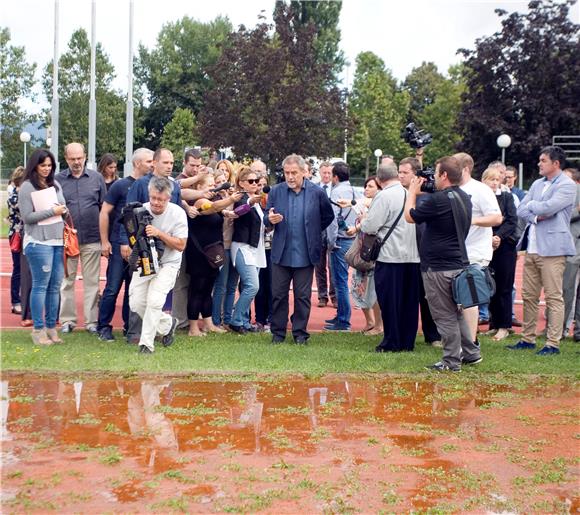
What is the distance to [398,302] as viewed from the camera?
981cm

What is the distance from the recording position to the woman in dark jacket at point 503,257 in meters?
10.9

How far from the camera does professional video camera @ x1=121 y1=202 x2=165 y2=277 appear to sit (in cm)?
918

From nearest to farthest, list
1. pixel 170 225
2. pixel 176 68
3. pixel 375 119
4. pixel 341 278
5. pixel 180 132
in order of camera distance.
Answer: pixel 170 225 < pixel 341 278 < pixel 180 132 < pixel 375 119 < pixel 176 68

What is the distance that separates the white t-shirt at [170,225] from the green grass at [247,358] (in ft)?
3.06

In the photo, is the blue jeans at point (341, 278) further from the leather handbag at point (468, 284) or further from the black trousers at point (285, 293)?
the leather handbag at point (468, 284)

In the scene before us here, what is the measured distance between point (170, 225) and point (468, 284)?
307cm

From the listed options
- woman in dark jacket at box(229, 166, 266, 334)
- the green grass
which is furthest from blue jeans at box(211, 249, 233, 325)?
the green grass

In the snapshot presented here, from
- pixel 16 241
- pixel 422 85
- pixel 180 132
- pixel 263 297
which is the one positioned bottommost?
pixel 263 297

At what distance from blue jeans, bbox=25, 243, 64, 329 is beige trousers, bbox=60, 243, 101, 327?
0.96 meters

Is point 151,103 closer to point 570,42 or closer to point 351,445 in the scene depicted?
point 570,42

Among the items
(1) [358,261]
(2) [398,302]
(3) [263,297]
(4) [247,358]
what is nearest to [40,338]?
(4) [247,358]

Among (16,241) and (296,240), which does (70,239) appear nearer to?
(16,241)

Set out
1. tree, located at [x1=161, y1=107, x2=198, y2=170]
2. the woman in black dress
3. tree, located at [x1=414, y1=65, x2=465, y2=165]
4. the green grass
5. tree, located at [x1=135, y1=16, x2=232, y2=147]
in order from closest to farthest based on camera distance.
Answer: the green grass
the woman in black dress
tree, located at [x1=161, y1=107, x2=198, y2=170]
tree, located at [x1=414, y1=65, x2=465, y2=165]
tree, located at [x1=135, y1=16, x2=232, y2=147]

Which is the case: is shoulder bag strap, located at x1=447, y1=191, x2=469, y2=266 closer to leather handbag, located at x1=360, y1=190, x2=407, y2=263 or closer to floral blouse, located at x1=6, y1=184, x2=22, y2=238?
leather handbag, located at x1=360, y1=190, x2=407, y2=263
